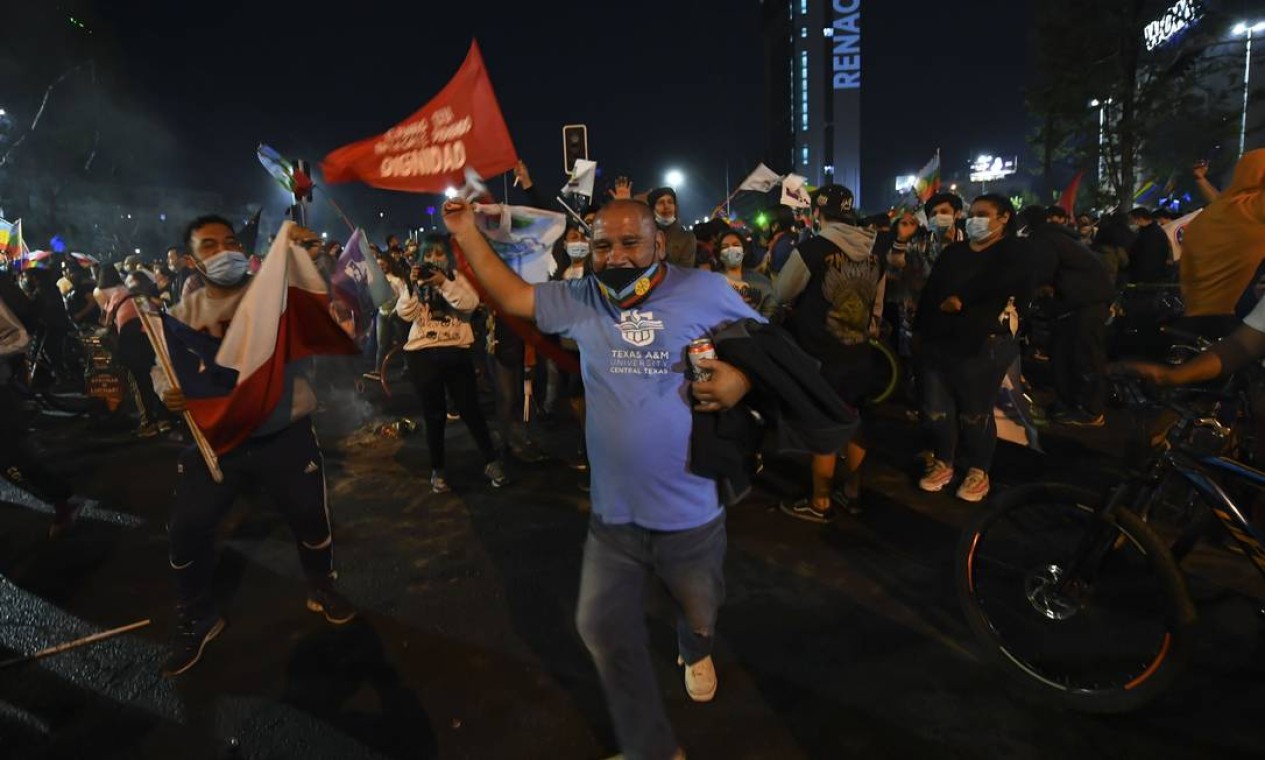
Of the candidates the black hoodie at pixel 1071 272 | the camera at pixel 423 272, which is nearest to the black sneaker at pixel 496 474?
the camera at pixel 423 272

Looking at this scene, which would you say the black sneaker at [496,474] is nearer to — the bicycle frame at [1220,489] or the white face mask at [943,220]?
the white face mask at [943,220]

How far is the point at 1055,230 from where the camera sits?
6.49 meters

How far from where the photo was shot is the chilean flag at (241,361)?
3340 mm

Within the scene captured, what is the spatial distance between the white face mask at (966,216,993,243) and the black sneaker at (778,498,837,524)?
2248 mm

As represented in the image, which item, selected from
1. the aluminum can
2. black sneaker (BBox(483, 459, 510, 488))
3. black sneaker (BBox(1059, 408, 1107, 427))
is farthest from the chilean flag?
black sneaker (BBox(1059, 408, 1107, 427))

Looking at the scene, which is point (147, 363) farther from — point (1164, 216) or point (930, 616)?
point (1164, 216)

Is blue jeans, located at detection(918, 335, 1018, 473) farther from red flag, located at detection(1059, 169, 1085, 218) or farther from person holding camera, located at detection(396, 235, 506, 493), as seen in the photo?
red flag, located at detection(1059, 169, 1085, 218)

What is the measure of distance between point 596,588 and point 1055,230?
621 centimetres

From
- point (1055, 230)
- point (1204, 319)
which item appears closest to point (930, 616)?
point (1204, 319)

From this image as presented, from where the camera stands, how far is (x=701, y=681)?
306 cm

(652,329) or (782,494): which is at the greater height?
(652,329)

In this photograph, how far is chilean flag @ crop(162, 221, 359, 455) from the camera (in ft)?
11.0

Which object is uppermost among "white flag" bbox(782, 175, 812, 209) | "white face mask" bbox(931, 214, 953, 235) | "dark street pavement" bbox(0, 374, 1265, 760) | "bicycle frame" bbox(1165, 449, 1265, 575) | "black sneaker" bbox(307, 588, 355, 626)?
"white flag" bbox(782, 175, 812, 209)

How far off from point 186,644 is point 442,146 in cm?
302
